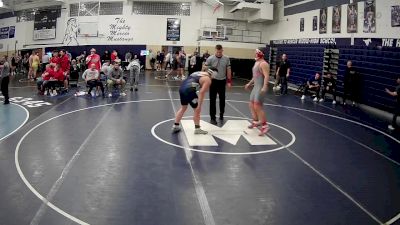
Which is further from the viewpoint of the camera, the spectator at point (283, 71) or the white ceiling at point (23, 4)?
the white ceiling at point (23, 4)

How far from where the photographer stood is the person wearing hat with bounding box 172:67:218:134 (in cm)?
809

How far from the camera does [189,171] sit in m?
5.94

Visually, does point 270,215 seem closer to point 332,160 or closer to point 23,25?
point 332,160

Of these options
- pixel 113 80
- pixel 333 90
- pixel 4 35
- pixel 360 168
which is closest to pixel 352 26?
pixel 333 90

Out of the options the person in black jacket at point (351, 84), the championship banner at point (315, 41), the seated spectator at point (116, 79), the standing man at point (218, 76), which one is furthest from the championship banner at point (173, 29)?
the standing man at point (218, 76)

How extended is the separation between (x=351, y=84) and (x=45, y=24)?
25.2 meters

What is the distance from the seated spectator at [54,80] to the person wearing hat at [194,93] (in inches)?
301

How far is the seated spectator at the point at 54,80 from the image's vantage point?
1434cm

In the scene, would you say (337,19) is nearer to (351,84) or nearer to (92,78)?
(351,84)

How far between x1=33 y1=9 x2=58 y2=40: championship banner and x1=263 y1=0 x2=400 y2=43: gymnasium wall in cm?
1627

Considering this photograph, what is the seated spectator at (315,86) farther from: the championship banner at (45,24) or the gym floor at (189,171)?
the championship banner at (45,24)

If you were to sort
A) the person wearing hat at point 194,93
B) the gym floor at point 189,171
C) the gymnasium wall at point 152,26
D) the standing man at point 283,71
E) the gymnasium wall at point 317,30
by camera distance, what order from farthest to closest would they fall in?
the gymnasium wall at point 152,26, the standing man at point 283,71, the gymnasium wall at point 317,30, the person wearing hat at point 194,93, the gym floor at point 189,171

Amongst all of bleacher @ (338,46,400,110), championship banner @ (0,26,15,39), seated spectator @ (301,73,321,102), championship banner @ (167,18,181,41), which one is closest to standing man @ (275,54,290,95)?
seated spectator @ (301,73,321,102)

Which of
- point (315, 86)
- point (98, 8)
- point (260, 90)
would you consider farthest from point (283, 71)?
point (98, 8)
